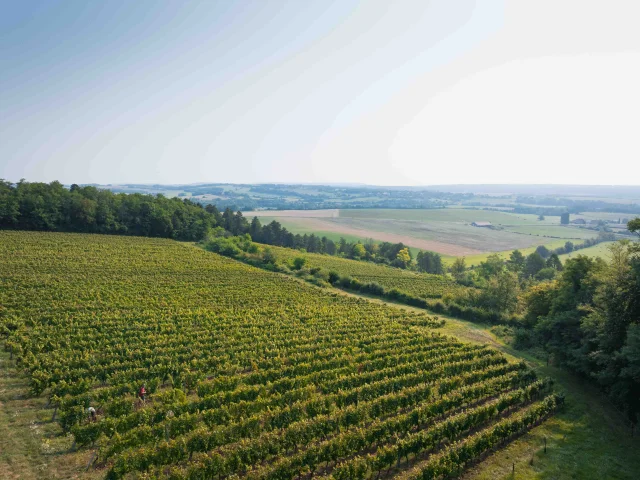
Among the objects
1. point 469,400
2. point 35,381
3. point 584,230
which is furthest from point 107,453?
point 584,230

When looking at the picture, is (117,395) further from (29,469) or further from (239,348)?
(239,348)

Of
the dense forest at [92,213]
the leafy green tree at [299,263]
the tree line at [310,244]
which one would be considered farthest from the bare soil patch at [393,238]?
the dense forest at [92,213]

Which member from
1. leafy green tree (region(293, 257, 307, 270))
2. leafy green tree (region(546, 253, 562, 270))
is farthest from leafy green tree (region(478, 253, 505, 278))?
leafy green tree (region(293, 257, 307, 270))

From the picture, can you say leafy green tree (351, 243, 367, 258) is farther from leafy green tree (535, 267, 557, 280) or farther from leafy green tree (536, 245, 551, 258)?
leafy green tree (536, 245, 551, 258)

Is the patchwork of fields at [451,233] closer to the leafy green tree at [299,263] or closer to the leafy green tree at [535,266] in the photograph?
the leafy green tree at [535,266]

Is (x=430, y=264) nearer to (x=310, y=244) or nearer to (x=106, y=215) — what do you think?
(x=310, y=244)

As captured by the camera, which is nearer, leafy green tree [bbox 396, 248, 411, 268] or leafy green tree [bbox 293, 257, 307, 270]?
leafy green tree [bbox 293, 257, 307, 270]

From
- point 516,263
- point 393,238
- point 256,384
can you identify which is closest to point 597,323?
point 256,384

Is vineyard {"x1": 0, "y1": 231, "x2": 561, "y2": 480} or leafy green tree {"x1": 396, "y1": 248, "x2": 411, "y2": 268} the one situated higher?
vineyard {"x1": 0, "y1": 231, "x2": 561, "y2": 480}

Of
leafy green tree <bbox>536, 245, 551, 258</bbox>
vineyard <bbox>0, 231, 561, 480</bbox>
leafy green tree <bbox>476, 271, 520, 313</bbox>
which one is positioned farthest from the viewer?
leafy green tree <bbox>536, 245, 551, 258</bbox>
